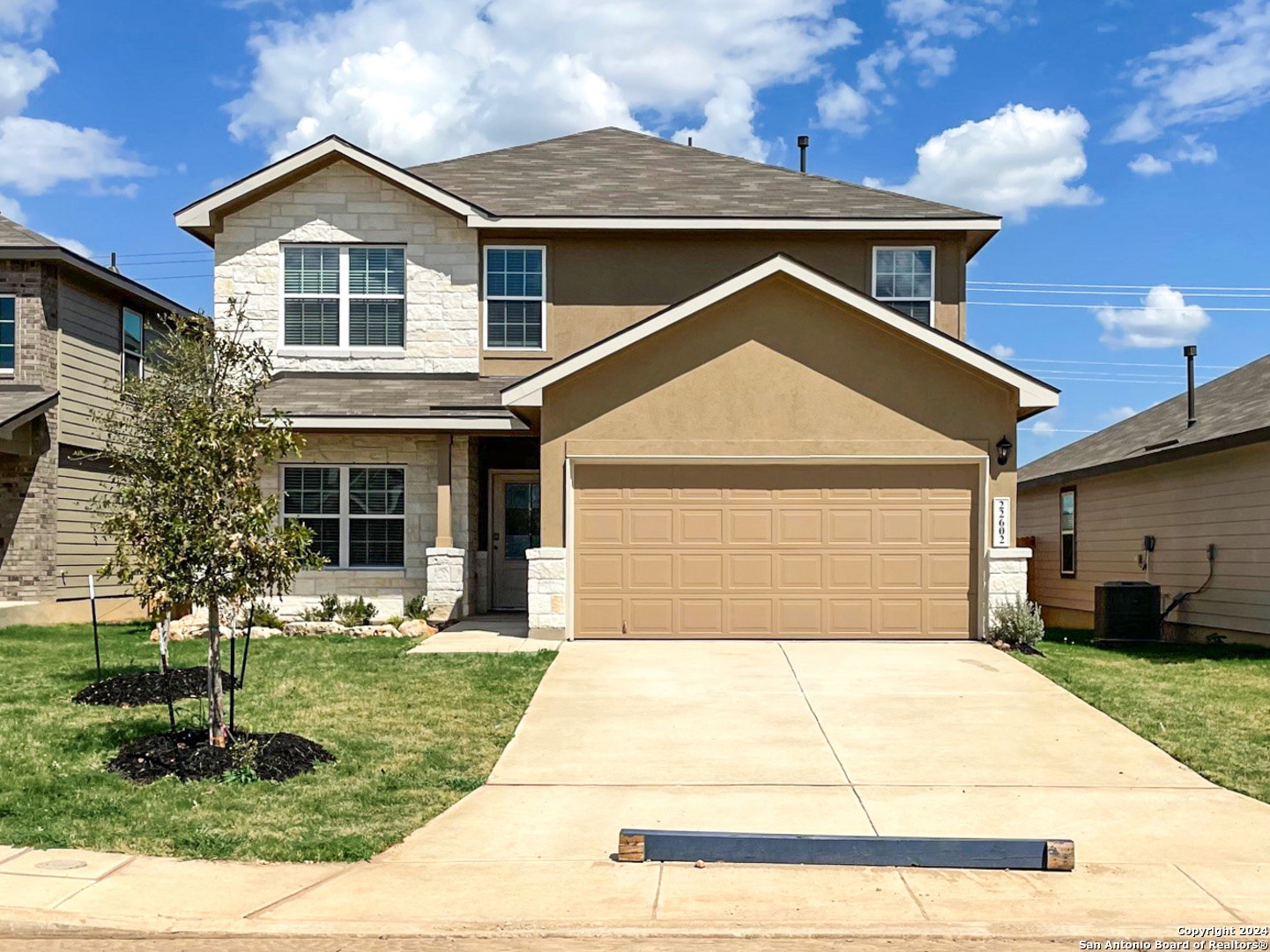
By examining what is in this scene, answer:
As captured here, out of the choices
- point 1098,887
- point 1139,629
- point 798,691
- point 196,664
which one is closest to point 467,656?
point 196,664

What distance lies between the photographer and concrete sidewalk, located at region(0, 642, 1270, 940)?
6.32 metres

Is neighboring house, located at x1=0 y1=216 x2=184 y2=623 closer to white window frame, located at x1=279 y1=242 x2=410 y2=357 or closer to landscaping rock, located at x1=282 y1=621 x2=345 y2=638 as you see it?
white window frame, located at x1=279 y1=242 x2=410 y2=357

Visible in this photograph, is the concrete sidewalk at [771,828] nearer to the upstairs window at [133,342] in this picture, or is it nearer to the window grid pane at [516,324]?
the window grid pane at [516,324]

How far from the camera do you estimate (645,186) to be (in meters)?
20.8

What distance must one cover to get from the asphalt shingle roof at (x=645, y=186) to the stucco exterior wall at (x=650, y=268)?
42cm

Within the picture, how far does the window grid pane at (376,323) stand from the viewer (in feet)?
63.1

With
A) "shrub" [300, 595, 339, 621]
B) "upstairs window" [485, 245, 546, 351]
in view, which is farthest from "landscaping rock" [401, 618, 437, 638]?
"upstairs window" [485, 245, 546, 351]

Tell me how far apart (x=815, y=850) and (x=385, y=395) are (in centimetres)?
1254

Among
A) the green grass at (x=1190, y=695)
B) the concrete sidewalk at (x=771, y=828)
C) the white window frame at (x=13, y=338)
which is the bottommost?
the concrete sidewalk at (x=771, y=828)

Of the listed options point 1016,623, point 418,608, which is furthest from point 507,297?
point 1016,623

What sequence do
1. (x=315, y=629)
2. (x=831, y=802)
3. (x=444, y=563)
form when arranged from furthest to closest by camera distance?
(x=444, y=563), (x=315, y=629), (x=831, y=802)

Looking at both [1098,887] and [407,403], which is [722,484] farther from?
[1098,887]

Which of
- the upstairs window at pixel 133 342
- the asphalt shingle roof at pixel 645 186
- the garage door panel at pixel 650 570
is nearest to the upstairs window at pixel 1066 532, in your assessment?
A: the asphalt shingle roof at pixel 645 186

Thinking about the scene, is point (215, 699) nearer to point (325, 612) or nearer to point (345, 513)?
point (325, 612)
